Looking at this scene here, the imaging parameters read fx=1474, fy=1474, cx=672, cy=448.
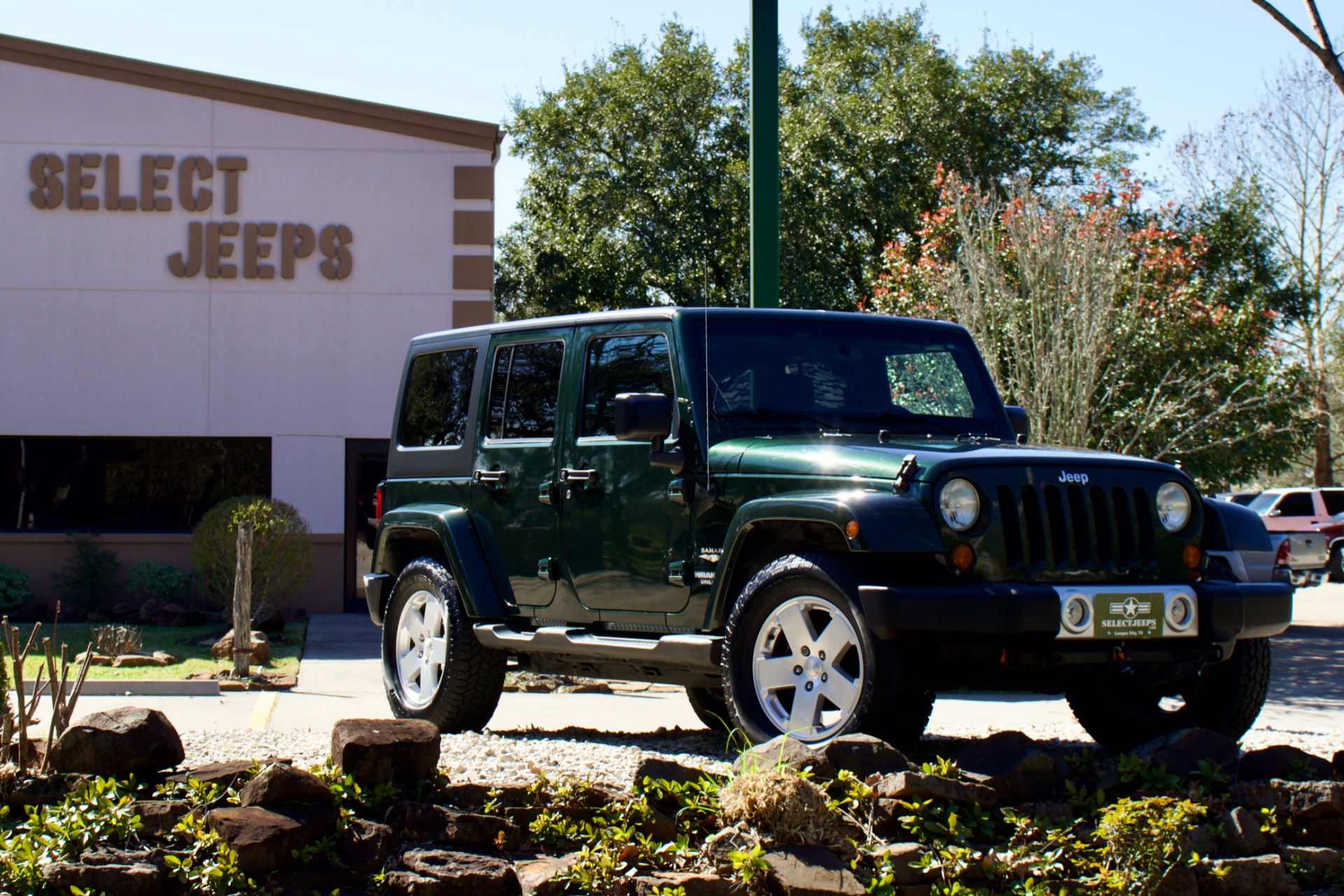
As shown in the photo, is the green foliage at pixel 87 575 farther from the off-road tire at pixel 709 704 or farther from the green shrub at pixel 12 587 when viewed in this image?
the off-road tire at pixel 709 704

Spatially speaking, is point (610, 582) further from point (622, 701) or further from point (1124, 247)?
point (1124, 247)

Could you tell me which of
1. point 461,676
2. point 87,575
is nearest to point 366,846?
point 461,676

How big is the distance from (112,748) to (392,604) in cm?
322

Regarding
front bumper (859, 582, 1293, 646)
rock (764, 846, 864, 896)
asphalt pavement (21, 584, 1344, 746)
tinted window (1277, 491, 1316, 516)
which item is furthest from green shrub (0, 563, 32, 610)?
tinted window (1277, 491, 1316, 516)

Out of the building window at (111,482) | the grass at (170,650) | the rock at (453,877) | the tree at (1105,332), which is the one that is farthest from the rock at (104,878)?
the building window at (111,482)

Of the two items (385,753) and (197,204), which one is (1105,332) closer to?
(197,204)

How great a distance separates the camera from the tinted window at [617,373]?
269 inches

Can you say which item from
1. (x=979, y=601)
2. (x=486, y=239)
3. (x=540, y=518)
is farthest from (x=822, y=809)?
(x=486, y=239)

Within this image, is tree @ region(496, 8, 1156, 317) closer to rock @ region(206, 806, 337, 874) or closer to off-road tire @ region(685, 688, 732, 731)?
off-road tire @ region(685, 688, 732, 731)

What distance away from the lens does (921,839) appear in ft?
15.4

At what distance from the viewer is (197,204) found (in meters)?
18.3

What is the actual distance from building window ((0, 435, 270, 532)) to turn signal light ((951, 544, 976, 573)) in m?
14.2

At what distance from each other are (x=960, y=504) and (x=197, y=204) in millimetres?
14889

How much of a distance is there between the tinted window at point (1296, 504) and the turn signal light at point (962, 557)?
26600 millimetres
